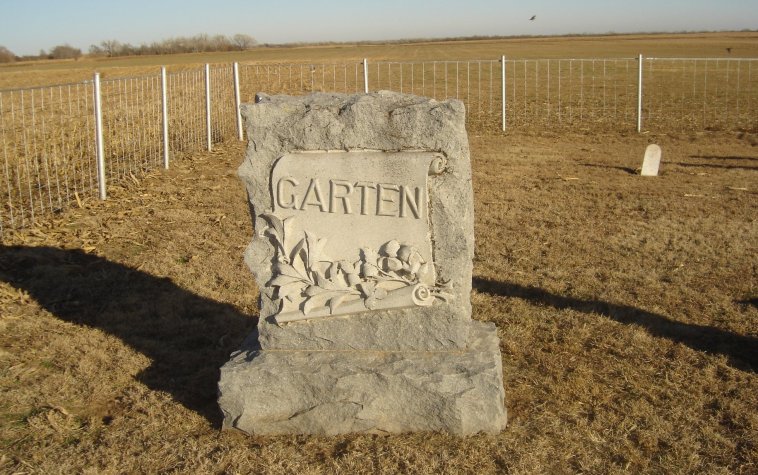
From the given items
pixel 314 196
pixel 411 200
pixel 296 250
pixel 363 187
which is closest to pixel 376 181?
pixel 363 187

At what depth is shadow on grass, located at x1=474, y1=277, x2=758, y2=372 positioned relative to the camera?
4.78 metres

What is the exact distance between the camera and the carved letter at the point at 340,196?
12.8ft

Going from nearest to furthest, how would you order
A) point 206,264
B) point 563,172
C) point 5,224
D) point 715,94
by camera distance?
1. point 206,264
2. point 5,224
3. point 563,172
4. point 715,94

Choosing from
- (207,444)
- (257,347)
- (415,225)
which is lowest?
(207,444)

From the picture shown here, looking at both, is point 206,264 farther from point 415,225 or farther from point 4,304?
point 415,225

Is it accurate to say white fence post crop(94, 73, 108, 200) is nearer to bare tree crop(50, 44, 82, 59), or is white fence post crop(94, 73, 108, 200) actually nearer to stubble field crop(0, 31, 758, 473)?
stubble field crop(0, 31, 758, 473)

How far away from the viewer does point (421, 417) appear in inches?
150

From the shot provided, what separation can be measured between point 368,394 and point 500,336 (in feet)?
5.00

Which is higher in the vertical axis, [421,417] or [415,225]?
[415,225]

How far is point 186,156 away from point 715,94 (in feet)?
50.4

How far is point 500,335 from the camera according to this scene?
5.09 metres

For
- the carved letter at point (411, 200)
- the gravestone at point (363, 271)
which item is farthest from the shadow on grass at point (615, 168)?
the carved letter at point (411, 200)

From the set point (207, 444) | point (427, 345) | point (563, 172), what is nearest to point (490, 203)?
point (563, 172)

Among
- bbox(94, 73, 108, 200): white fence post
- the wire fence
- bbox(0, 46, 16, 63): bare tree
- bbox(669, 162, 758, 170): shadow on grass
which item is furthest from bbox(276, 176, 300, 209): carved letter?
bbox(0, 46, 16, 63): bare tree
